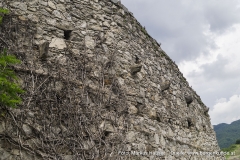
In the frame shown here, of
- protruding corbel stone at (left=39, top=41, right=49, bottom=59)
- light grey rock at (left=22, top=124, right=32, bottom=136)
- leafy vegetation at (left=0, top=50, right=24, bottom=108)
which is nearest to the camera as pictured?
leafy vegetation at (left=0, top=50, right=24, bottom=108)

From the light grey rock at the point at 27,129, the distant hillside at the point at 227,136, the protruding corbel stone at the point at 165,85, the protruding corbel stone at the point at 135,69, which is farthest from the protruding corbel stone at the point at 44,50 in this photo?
the distant hillside at the point at 227,136

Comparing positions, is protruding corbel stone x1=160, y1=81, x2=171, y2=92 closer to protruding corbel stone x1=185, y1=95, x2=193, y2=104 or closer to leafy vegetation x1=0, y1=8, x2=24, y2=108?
protruding corbel stone x1=185, y1=95, x2=193, y2=104

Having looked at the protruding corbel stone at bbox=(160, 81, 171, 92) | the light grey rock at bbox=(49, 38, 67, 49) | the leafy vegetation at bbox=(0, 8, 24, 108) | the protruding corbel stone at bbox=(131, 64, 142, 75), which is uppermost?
the light grey rock at bbox=(49, 38, 67, 49)

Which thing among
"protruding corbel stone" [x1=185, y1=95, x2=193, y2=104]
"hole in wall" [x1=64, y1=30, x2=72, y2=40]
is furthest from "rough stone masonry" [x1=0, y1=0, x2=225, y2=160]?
"protruding corbel stone" [x1=185, y1=95, x2=193, y2=104]

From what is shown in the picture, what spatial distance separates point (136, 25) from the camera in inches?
208

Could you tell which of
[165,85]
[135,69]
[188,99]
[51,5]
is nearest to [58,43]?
[51,5]

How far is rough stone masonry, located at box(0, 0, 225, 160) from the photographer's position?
122 inches

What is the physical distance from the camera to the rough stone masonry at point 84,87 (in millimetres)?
3090

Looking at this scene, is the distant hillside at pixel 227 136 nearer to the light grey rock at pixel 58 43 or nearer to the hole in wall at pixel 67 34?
the hole in wall at pixel 67 34

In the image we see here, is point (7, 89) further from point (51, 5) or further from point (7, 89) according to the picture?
point (51, 5)

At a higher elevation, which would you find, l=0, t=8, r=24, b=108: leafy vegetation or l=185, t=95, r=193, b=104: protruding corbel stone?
l=185, t=95, r=193, b=104: protruding corbel stone

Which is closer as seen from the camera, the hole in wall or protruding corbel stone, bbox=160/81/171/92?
the hole in wall

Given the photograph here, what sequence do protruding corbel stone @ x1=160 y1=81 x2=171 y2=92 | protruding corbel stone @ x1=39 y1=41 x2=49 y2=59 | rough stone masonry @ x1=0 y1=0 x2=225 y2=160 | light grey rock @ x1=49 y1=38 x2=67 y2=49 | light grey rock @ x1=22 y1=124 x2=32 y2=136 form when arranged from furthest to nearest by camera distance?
protruding corbel stone @ x1=160 y1=81 x2=171 y2=92 < light grey rock @ x1=49 y1=38 x2=67 y2=49 < protruding corbel stone @ x1=39 y1=41 x2=49 y2=59 < rough stone masonry @ x1=0 y1=0 x2=225 y2=160 < light grey rock @ x1=22 y1=124 x2=32 y2=136

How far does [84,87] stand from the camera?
12.0ft
